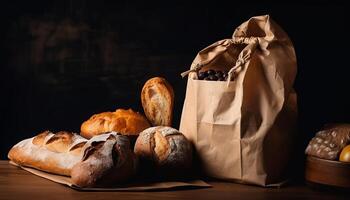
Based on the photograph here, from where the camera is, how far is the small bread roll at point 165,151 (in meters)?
1.53

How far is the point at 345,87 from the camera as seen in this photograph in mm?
1724

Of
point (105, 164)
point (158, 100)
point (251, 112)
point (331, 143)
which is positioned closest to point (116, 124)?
point (158, 100)

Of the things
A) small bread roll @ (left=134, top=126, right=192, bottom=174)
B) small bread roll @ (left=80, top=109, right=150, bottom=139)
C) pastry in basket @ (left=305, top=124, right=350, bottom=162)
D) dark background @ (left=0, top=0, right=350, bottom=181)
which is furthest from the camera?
dark background @ (left=0, top=0, right=350, bottom=181)

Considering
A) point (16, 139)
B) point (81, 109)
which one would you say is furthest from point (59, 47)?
point (16, 139)

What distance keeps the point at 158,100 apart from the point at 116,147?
0.34m

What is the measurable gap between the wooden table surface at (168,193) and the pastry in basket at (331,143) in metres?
0.11

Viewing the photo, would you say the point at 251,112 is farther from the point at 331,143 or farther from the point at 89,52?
the point at 89,52

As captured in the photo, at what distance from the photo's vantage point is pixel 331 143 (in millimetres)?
1407

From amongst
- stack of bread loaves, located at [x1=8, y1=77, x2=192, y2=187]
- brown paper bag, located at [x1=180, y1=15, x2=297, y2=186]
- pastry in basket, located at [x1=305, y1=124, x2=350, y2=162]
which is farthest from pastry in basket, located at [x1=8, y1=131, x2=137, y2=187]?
pastry in basket, located at [x1=305, y1=124, x2=350, y2=162]

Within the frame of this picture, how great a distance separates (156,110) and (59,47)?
17.8 inches

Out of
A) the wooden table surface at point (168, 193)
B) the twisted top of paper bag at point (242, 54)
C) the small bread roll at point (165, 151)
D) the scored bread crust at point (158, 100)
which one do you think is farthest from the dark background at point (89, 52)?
the wooden table surface at point (168, 193)

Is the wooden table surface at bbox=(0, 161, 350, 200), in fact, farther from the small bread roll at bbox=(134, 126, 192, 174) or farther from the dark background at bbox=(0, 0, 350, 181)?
the dark background at bbox=(0, 0, 350, 181)

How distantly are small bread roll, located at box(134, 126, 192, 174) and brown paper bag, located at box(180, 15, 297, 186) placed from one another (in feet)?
0.17

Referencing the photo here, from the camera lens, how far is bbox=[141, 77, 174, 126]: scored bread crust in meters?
1.76
